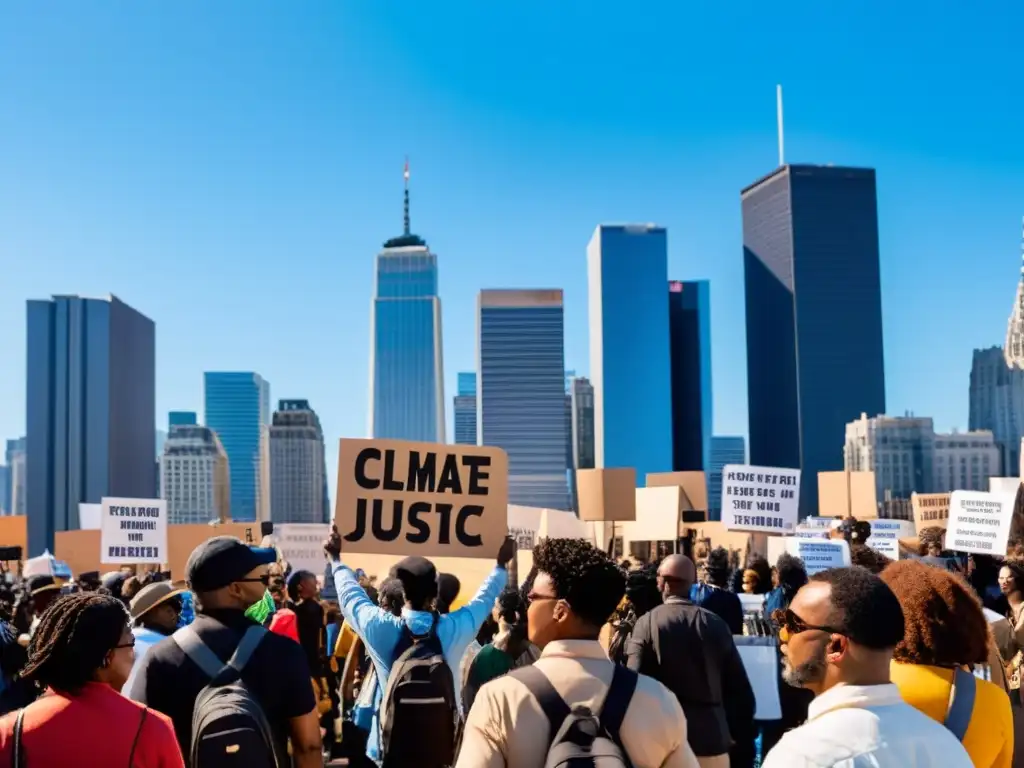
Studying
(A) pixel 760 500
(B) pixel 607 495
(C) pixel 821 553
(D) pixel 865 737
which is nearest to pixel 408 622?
(D) pixel 865 737

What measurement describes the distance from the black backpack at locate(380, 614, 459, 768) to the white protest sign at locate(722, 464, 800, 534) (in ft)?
27.7

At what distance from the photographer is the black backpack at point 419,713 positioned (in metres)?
4.85

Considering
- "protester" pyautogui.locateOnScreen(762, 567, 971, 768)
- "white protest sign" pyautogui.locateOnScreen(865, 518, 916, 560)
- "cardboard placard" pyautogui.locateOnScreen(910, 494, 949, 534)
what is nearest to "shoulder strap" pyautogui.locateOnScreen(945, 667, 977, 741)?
"protester" pyautogui.locateOnScreen(762, 567, 971, 768)

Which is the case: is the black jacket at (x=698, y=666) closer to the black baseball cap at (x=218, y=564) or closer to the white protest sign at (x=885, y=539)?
the black baseball cap at (x=218, y=564)

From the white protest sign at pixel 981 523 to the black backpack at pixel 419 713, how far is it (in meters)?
8.97

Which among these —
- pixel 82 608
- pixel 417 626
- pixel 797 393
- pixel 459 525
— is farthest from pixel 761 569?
pixel 797 393

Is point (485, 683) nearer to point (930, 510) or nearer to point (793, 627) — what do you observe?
point (793, 627)

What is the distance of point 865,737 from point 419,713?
272 cm

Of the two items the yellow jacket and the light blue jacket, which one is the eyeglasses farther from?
→ the light blue jacket

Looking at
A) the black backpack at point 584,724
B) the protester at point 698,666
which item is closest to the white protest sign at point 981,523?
Answer: the protester at point 698,666

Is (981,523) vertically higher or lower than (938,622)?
lower

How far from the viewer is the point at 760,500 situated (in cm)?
1310

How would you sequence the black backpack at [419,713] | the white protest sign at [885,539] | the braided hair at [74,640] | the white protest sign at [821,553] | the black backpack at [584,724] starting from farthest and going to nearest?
the white protest sign at [885,539] → the white protest sign at [821,553] → the black backpack at [419,713] → the braided hair at [74,640] → the black backpack at [584,724]

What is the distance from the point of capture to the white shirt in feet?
8.21
